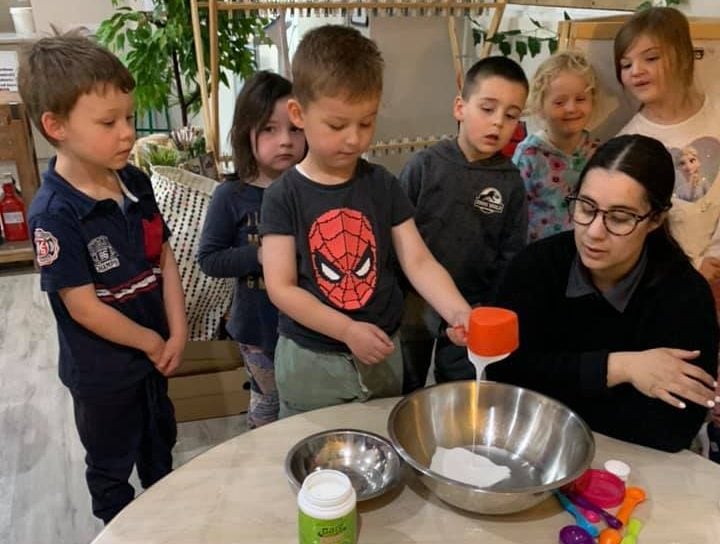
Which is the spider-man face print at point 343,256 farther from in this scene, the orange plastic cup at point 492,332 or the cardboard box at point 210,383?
the cardboard box at point 210,383

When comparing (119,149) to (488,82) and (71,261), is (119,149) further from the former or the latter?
(488,82)

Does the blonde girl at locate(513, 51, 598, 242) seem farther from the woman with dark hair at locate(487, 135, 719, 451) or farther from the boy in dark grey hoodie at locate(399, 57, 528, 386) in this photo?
the woman with dark hair at locate(487, 135, 719, 451)

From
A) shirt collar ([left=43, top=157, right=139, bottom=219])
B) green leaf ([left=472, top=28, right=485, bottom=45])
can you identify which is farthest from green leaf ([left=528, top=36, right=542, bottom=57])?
shirt collar ([left=43, top=157, right=139, bottom=219])

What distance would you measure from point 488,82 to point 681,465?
1.01 m

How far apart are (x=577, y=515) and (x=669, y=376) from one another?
300 mm

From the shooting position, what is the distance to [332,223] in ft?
4.02

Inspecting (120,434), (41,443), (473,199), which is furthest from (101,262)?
(41,443)

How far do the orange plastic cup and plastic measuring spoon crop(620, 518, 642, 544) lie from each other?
0.94ft

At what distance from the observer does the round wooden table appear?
2.89 feet

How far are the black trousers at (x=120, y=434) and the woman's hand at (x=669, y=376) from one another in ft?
3.32

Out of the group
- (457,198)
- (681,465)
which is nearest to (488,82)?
(457,198)

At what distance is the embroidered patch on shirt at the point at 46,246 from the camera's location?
1.25m

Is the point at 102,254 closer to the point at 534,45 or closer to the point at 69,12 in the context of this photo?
the point at 534,45

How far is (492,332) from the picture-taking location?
0.99 metres
